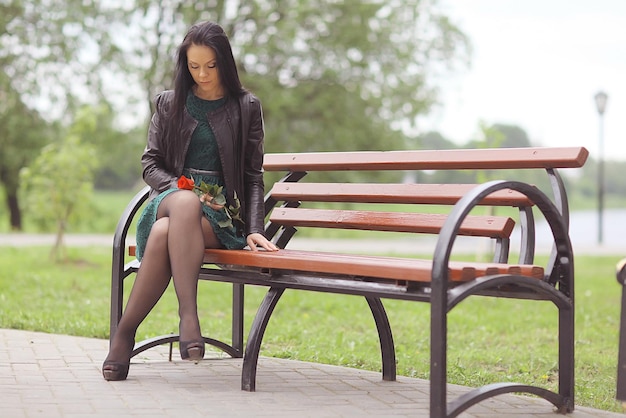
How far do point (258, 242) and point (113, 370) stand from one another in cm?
85

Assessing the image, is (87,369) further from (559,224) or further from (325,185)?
(559,224)

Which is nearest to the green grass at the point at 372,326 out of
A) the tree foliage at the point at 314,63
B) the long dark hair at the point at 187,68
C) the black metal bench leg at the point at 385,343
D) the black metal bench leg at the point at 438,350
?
the black metal bench leg at the point at 385,343

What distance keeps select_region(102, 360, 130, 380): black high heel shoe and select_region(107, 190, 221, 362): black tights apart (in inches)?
5.4

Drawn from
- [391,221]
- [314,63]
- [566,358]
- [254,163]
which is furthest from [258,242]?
[314,63]

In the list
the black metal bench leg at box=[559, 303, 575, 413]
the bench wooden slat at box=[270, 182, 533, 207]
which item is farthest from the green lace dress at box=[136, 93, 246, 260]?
the black metal bench leg at box=[559, 303, 575, 413]

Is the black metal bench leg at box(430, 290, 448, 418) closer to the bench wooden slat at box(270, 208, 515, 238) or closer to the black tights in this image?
the bench wooden slat at box(270, 208, 515, 238)

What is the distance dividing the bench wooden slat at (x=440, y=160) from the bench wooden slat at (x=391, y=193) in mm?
90

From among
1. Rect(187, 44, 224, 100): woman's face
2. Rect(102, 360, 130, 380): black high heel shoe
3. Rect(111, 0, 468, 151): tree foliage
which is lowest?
Rect(102, 360, 130, 380): black high heel shoe

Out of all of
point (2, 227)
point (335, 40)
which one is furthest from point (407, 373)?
point (2, 227)

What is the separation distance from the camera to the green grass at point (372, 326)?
16.3 feet

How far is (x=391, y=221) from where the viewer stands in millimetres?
4137

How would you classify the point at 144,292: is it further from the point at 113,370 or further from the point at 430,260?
the point at 430,260

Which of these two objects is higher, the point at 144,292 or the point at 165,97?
the point at 165,97

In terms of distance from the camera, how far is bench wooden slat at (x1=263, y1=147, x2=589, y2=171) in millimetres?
3646
